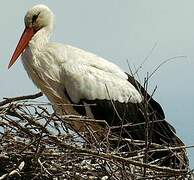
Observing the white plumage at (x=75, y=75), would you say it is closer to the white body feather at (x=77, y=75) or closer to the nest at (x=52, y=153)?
the white body feather at (x=77, y=75)

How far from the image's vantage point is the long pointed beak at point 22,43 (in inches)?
357

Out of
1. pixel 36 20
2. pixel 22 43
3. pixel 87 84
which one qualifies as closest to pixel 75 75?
pixel 87 84

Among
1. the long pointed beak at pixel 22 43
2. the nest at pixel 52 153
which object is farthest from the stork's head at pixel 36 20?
the nest at pixel 52 153

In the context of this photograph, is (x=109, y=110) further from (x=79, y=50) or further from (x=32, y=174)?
(x=32, y=174)

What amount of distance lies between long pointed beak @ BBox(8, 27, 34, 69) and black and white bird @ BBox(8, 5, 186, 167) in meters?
0.01

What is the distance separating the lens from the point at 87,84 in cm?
880

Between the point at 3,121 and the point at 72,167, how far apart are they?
66 centimetres

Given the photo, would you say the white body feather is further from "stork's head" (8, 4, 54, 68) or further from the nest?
the nest

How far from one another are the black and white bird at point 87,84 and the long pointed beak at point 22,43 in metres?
0.01

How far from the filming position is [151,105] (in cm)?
863

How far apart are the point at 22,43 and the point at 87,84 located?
999 millimetres

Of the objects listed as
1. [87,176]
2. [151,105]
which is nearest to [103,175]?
[87,176]

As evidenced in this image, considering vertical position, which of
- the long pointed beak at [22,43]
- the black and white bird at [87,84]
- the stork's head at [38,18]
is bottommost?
the black and white bird at [87,84]

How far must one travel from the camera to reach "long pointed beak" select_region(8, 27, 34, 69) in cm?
908
